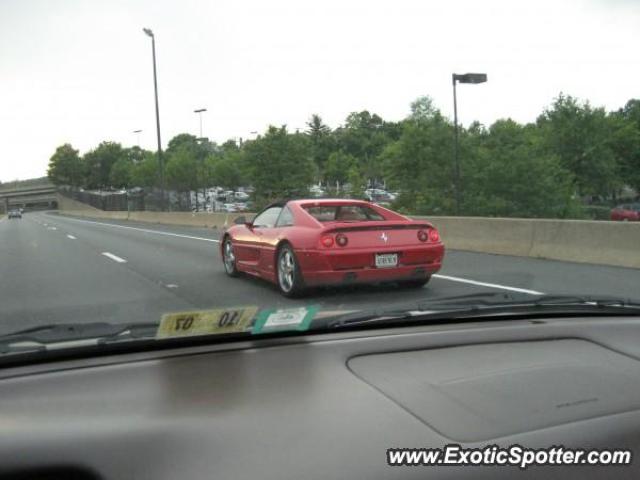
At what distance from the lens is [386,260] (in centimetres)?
745

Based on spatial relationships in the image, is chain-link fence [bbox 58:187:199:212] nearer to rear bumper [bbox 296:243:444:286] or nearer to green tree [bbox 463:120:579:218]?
green tree [bbox 463:120:579:218]

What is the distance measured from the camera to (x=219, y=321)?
2.74 meters

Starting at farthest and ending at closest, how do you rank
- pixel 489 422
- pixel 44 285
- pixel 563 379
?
pixel 44 285 → pixel 563 379 → pixel 489 422

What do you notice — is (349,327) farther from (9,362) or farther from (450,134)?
(450,134)

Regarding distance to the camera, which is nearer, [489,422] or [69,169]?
[489,422]

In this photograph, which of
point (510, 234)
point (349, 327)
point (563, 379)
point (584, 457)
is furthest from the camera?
point (510, 234)

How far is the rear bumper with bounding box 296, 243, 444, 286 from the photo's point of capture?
7266 mm

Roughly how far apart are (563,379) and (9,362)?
207 centimetres

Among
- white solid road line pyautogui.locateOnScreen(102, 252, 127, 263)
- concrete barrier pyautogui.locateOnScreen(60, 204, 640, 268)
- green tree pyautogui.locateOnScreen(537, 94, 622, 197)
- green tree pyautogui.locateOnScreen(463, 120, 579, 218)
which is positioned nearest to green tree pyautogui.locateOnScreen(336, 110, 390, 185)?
green tree pyautogui.locateOnScreen(537, 94, 622, 197)

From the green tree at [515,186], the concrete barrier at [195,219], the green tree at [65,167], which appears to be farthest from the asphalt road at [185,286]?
the green tree at [65,167]

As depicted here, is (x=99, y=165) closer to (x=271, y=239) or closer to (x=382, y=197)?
(x=382, y=197)

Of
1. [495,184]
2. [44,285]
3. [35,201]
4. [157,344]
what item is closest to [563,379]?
[157,344]

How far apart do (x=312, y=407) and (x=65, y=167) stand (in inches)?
5985

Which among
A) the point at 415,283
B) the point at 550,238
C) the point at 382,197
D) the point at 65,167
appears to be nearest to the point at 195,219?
the point at 550,238
